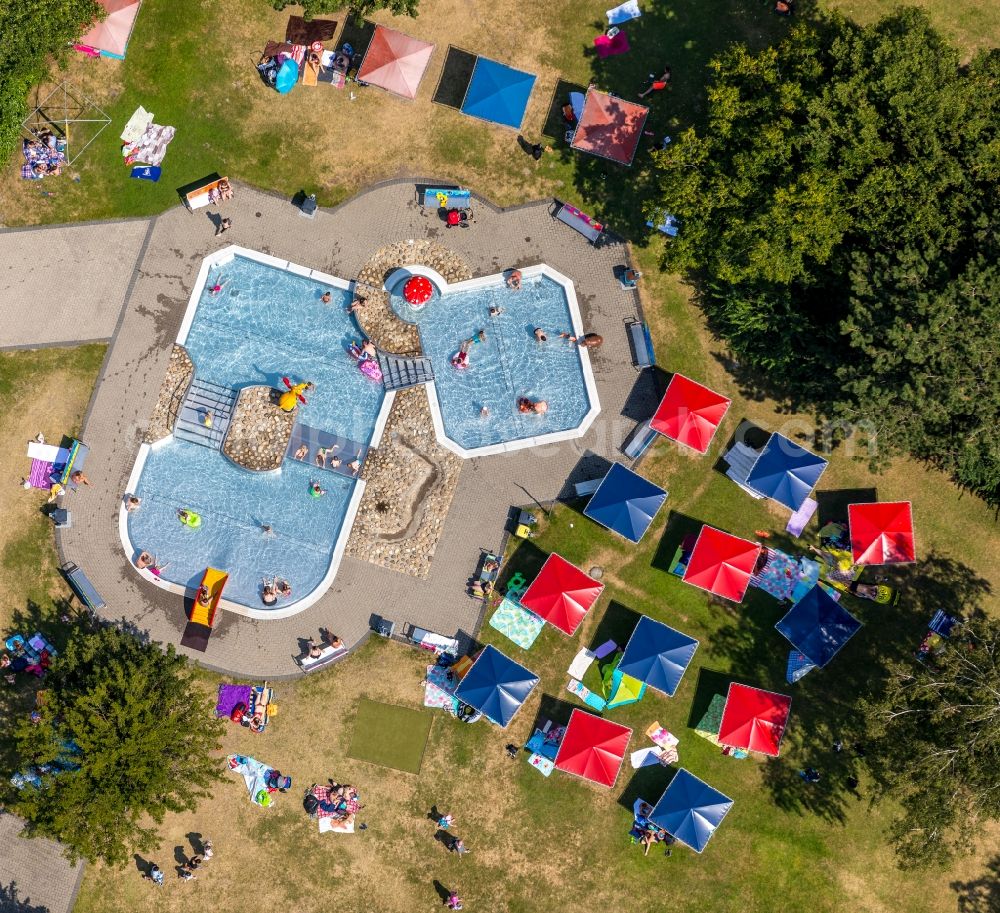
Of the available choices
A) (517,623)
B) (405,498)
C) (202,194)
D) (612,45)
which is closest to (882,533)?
(517,623)

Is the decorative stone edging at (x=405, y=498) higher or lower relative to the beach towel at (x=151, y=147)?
A: lower

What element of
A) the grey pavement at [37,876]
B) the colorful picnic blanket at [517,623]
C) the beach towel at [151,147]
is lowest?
the grey pavement at [37,876]

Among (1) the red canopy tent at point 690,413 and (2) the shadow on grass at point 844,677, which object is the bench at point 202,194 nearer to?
(1) the red canopy tent at point 690,413

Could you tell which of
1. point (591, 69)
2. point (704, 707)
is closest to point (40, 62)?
point (591, 69)

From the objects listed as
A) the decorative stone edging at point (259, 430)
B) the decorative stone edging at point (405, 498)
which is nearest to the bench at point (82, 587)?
the decorative stone edging at point (259, 430)

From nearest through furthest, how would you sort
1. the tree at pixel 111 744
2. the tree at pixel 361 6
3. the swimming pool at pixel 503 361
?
the tree at pixel 111 744 → the tree at pixel 361 6 → the swimming pool at pixel 503 361

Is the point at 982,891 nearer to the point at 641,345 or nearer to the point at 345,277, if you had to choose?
the point at 641,345
